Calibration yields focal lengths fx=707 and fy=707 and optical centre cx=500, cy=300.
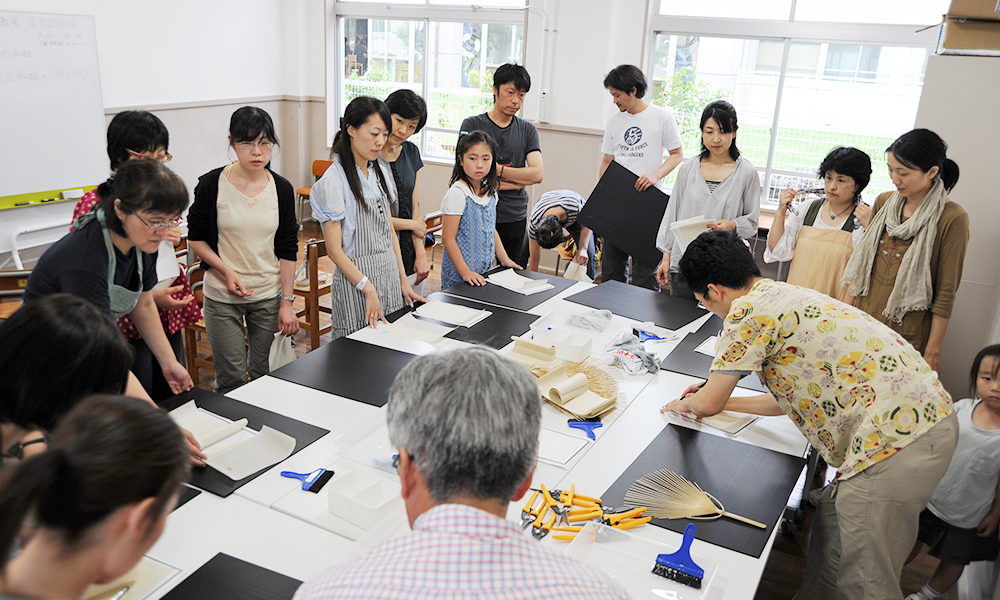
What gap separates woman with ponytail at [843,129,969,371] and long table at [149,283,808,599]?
1.02 metres

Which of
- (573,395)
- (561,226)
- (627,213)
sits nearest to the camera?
(573,395)

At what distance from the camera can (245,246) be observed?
8.63 feet

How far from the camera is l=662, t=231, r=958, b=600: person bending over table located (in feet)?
5.67

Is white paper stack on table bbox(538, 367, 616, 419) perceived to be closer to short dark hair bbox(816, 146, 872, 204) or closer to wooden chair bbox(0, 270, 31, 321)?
short dark hair bbox(816, 146, 872, 204)

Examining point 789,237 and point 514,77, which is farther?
point 514,77

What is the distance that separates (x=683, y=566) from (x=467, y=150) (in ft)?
7.00

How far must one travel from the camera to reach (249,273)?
266 cm

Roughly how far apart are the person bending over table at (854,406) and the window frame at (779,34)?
12.3 ft

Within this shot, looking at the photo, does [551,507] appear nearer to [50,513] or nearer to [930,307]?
[50,513]

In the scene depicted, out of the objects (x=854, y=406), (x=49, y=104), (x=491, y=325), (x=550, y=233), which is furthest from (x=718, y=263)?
(x=49, y=104)

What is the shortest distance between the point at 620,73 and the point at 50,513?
3781 mm

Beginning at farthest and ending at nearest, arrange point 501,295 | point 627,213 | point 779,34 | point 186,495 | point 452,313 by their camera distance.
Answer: point 779,34
point 627,213
point 501,295
point 452,313
point 186,495

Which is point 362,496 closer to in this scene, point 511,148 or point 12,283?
point 12,283

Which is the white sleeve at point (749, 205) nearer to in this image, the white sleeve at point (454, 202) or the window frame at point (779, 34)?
the white sleeve at point (454, 202)
